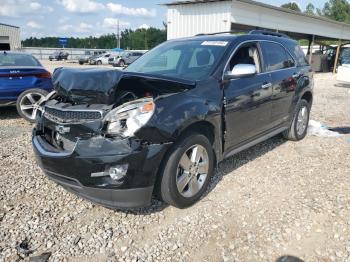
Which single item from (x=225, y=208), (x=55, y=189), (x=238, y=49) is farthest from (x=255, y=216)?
(x=55, y=189)

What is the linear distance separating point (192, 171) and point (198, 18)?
1226cm

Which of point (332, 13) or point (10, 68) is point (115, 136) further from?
point (332, 13)

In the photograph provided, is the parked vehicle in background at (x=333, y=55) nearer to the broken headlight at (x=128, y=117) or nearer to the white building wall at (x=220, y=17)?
the white building wall at (x=220, y=17)

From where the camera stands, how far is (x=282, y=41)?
5605mm

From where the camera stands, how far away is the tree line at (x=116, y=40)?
9541 centimetres

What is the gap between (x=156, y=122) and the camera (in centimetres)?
308

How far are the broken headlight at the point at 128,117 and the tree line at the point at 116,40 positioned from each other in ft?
296

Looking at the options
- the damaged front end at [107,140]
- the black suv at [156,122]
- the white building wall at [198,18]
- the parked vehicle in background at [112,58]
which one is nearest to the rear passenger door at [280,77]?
the black suv at [156,122]

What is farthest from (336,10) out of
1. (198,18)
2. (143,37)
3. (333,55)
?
(198,18)

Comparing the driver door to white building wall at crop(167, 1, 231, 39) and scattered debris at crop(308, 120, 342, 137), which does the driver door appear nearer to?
scattered debris at crop(308, 120, 342, 137)

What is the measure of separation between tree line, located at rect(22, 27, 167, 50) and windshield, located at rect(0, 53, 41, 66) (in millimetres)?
84820

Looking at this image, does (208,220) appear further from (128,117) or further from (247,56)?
(247,56)

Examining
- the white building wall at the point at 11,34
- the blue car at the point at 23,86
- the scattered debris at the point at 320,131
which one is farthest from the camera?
the white building wall at the point at 11,34

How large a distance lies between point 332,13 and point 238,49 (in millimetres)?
105770
